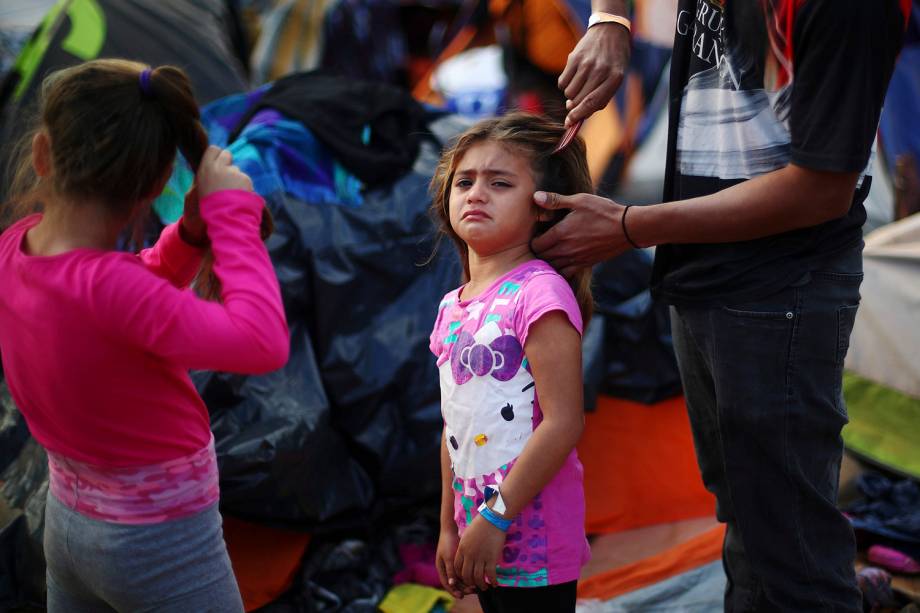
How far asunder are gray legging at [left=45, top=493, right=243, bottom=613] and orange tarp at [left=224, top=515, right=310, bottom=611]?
3.46 feet

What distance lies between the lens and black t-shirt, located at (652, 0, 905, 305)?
1.27 metres

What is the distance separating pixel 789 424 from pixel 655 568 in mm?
1342

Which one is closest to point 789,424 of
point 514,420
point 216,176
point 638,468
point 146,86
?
point 514,420

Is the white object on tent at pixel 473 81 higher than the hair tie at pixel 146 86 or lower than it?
lower

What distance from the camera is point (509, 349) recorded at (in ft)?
4.97

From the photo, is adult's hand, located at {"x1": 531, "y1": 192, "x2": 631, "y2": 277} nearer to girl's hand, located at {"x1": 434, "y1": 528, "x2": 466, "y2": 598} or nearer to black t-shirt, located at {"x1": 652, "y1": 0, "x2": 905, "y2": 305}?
black t-shirt, located at {"x1": 652, "y1": 0, "x2": 905, "y2": 305}

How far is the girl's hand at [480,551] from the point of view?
1488 millimetres

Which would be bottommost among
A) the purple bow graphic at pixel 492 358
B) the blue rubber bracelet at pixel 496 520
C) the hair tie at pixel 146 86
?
the blue rubber bracelet at pixel 496 520

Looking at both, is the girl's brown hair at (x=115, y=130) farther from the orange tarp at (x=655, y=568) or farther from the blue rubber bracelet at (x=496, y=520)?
the orange tarp at (x=655, y=568)

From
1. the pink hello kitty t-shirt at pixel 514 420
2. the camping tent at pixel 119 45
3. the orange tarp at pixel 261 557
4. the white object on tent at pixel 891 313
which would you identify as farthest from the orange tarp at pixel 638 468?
Result: the camping tent at pixel 119 45

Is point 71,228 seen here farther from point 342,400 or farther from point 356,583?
point 356,583

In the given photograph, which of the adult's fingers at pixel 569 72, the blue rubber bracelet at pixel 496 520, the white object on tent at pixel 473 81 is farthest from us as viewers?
the white object on tent at pixel 473 81

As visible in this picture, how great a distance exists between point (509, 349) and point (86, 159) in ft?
2.34

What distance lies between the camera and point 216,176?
1.36 meters
